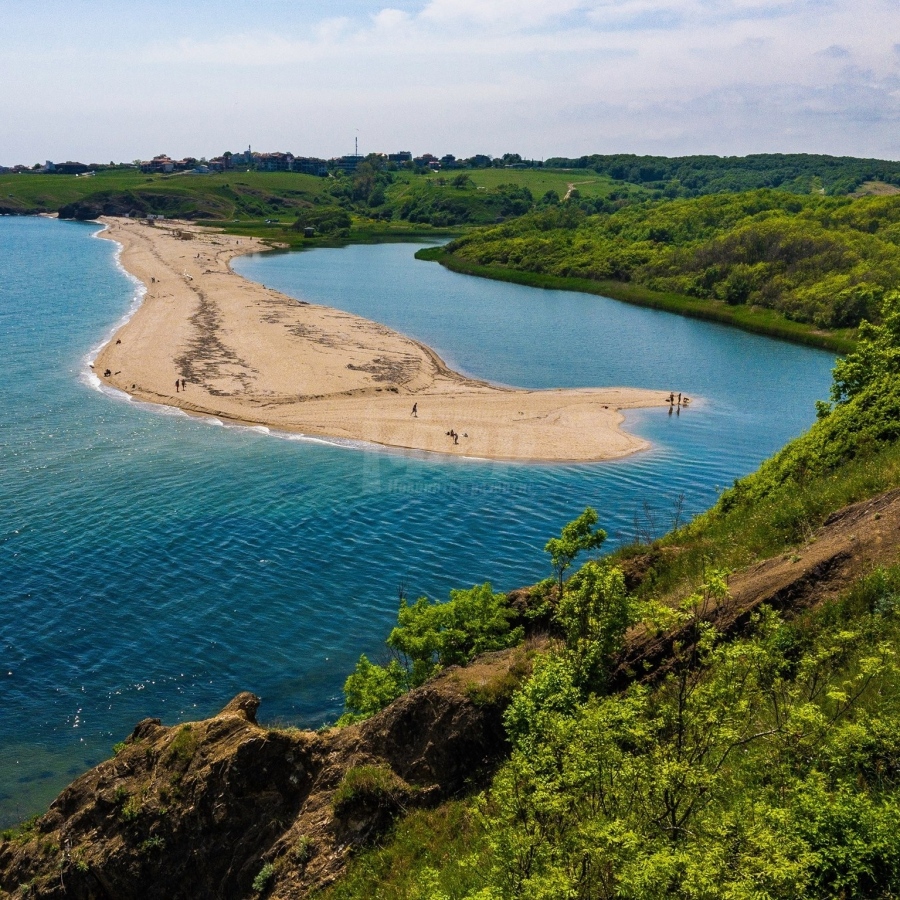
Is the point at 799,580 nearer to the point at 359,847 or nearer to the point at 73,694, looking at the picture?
the point at 359,847

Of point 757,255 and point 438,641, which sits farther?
point 757,255

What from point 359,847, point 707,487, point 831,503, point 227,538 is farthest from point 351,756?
point 707,487

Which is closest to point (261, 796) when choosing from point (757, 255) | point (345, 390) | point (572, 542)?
point (572, 542)

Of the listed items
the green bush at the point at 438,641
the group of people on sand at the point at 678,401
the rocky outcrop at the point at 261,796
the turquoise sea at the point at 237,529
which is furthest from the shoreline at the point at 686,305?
the rocky outcrop at the point at 261,796

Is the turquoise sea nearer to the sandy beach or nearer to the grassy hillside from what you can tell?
the sandy beach

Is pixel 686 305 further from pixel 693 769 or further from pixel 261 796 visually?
pixel 693 769

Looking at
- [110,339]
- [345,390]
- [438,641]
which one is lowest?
[345,390]

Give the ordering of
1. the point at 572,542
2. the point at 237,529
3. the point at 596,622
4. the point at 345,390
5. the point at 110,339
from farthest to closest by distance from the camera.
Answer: the point at 110,339
the point at 345,390
the point at 237,529
the point at 572,542
the point at 596,622
